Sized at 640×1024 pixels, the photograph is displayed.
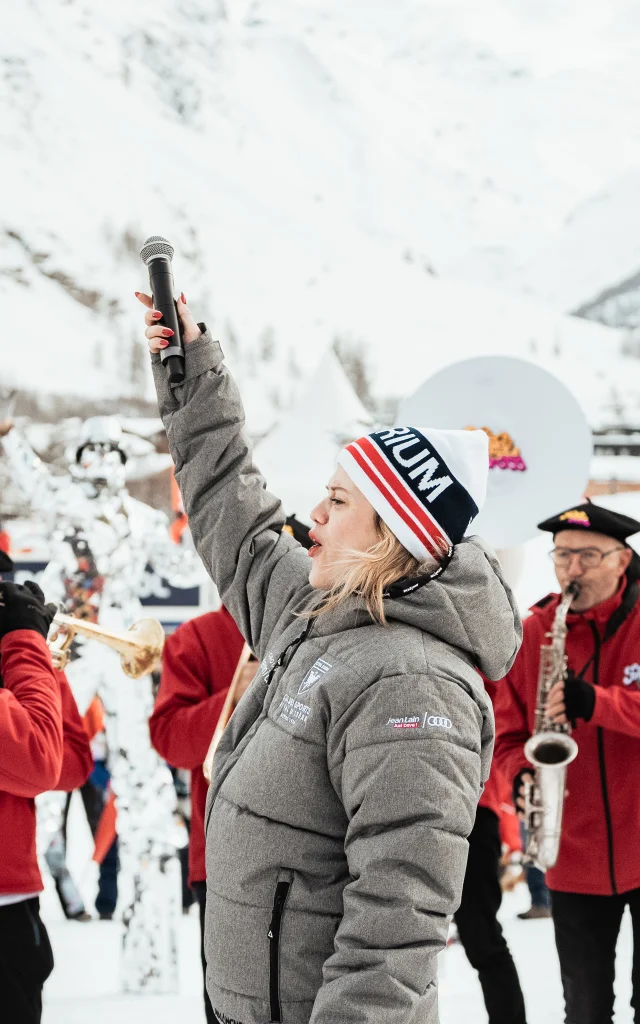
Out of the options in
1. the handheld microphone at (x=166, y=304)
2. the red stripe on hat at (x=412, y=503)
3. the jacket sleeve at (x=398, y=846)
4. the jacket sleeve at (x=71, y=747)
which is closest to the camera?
the jacket sleeve at (x=398, y=846)

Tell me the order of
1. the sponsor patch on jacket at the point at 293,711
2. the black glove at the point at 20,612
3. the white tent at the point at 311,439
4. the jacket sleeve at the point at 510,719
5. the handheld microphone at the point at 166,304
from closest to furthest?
the sponsor patch on jacket at the point at 293,711
the handheld microphone at the point at 166,304
the black glove at the point at 20,612
the jacket sleeve at the point at 510,719
the white tent at the point at 311,439

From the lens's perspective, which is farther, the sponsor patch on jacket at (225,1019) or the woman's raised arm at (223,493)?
the woman's raised arm at (223,493)

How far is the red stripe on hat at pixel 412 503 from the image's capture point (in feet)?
4.50

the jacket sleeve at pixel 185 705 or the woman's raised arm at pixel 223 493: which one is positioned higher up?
the woman's raised arm at pixel 223 493

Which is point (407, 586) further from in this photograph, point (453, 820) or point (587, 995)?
point (587, 995)

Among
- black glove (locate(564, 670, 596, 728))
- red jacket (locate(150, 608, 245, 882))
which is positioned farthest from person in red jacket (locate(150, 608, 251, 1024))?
black glove (locate(564, 670, 596, 728))

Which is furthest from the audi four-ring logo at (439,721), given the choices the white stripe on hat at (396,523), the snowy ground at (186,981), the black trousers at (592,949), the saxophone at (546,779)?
the snowy ground at (186,981)

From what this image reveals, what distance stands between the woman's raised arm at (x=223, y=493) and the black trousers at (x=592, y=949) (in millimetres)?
1388

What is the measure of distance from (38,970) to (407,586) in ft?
3.93

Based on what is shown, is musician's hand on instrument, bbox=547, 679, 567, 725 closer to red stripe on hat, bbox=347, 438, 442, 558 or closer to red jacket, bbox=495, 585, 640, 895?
red jacket, bbox=495, 585, 640, 895

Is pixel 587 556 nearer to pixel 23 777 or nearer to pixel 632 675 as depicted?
pixel 632 675

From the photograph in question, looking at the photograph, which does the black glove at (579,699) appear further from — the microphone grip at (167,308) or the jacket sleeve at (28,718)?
the microphone grip at (167,308)

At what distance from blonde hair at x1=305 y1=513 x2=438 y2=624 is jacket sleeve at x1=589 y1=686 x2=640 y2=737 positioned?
126 cm

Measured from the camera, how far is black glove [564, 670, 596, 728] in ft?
8.13
